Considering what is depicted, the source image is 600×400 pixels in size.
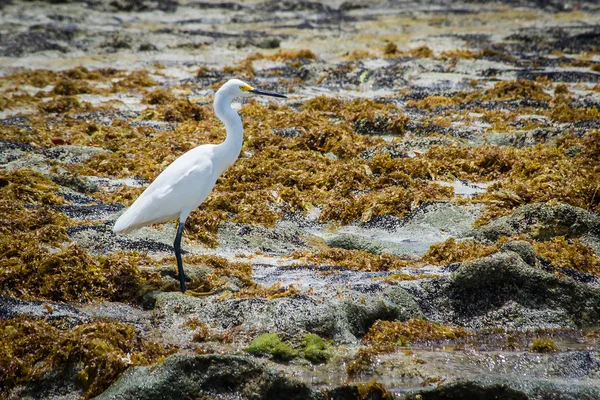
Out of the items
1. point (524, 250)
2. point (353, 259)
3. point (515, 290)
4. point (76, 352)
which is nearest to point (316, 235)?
point (353, 259)

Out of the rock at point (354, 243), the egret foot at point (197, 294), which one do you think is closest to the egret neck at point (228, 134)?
the egret foot at point (197, 294)

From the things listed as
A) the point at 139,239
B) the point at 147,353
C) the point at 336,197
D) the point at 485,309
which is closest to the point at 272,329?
the point at 147,353

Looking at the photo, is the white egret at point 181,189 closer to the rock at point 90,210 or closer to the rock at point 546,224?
the rock at point 90,210

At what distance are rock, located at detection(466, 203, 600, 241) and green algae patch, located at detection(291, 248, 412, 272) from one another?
3.24ft

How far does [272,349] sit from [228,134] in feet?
7.53

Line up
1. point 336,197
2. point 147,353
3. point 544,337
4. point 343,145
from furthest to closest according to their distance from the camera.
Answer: point 343,145
point 336,197
point 544,337
point 147,353

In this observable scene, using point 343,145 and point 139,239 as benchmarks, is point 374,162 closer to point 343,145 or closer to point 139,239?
point 343,145

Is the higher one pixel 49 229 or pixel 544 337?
pixel 49 229

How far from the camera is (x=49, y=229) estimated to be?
22.1 feet

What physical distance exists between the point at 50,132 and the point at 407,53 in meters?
8.60

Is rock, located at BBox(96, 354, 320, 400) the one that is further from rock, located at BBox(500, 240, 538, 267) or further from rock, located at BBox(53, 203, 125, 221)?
rock, located at BBox(53, 203, 125, 221)

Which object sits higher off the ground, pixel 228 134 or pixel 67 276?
pixel 228 134

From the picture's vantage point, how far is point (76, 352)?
16.0 feet

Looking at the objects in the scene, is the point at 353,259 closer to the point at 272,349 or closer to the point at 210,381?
the point at 272,349
